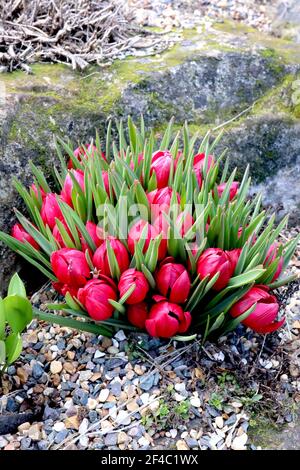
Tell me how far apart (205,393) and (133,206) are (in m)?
0.61

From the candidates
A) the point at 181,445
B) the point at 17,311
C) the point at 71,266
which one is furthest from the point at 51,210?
the point at 181,445

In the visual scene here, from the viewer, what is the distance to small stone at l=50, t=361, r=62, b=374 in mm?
1774

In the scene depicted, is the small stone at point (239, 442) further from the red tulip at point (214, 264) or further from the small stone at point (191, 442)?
the red tulip at point (214, 264)

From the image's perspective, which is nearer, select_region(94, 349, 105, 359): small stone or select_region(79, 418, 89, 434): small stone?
select_region(79, 418, 89, 434): small stone

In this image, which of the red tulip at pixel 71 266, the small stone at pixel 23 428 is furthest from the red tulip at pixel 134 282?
the small stone at pixel 23 428

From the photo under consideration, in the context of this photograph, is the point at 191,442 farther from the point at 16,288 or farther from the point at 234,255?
the point at 16,288

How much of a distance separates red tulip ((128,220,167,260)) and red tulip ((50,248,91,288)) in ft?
0.51

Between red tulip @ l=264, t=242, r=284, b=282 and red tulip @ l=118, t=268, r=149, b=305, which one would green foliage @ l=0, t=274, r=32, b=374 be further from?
red tulip @ l=264, t=242, r=284, b=282

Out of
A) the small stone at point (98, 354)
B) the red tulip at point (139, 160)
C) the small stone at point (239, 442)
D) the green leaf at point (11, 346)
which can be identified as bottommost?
the small stone at point (239, 442)

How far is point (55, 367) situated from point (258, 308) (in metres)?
0.67

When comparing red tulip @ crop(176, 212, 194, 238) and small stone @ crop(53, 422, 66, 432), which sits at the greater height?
red tulip @ crop(176, 212, 194, 238)

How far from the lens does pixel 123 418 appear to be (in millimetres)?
1630

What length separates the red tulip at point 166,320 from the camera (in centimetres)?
158

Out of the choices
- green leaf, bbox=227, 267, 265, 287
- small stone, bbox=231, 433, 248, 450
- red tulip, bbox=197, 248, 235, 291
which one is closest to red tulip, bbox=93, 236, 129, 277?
red tulip, bbox=197, 248, 235, 291
